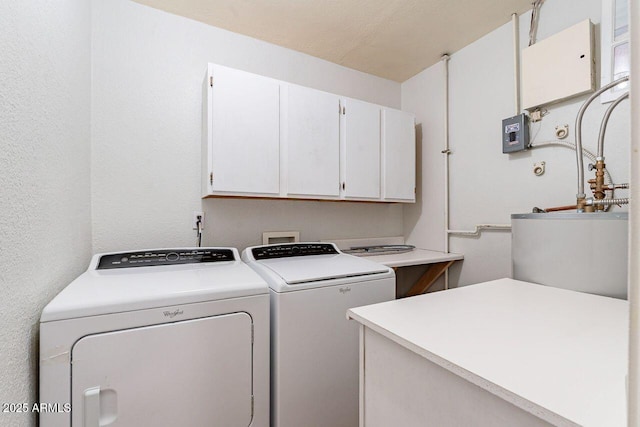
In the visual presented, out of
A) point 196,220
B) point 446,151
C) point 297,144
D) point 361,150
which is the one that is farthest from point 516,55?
point 196,220

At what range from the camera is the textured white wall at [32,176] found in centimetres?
75

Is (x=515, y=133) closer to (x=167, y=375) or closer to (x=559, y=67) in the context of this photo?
(x=559, y=67)

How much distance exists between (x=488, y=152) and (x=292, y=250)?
5.37 ft

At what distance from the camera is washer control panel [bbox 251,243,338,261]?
1.81 metres

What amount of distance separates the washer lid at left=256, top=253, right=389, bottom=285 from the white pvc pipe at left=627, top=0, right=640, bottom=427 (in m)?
1.11

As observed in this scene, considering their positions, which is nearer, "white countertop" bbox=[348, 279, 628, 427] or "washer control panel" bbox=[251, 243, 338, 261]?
"white countertop" bbox=[348, 279, 628, 427]

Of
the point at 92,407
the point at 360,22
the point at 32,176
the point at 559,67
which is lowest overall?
the point at 92,407

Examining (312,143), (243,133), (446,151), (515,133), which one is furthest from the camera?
(446,151)

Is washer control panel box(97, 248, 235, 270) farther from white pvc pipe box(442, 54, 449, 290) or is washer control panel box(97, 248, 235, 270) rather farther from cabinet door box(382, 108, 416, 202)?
white pvc pipe box(442, 54, 449, 290)

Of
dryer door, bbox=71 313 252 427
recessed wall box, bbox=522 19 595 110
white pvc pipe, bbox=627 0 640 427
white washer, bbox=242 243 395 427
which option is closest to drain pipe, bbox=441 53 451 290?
recessed wall box, bbox=522 19 595 110

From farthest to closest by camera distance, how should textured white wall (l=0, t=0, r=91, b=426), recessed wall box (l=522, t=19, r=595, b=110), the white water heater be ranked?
recessed wall box (l=522, t=19, r=595, b=110), the white water heater, textured white wall (l=0, t=0, r=91, b=426)

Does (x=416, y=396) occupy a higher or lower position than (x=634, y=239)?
lower

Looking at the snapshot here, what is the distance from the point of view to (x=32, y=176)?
2.90 ft

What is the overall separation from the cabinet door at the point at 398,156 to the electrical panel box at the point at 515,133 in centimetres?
67
